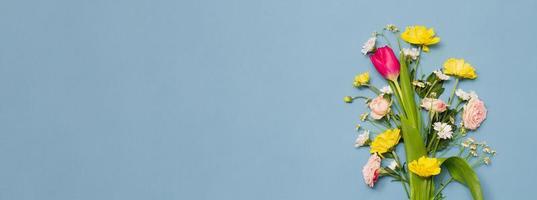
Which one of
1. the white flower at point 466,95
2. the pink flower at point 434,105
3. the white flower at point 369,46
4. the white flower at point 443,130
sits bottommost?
the white flower at point 443,130

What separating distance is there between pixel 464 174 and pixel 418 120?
0.16m

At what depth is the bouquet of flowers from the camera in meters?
1.74

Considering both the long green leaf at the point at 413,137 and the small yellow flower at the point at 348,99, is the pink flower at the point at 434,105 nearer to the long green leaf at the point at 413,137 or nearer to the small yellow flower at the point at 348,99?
the long green leaf at the point at 413,137

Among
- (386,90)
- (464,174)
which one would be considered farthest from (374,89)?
(464,174)

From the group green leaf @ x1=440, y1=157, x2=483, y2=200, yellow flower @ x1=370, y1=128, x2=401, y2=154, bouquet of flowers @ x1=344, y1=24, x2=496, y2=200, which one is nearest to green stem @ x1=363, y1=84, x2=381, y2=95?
bouquet of flowers @ x1=344, y1=24, x2=496, y2=200

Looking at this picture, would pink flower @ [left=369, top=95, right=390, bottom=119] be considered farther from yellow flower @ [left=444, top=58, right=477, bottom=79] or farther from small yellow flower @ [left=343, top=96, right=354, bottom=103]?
yellow flower @ [left=444, top=58, right=477, bottom=79]

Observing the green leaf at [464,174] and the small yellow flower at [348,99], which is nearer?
the green leaf at [464,174]

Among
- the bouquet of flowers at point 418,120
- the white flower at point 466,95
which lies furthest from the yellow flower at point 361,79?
the white flower at point 466,95

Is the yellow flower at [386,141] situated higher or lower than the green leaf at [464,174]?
higher

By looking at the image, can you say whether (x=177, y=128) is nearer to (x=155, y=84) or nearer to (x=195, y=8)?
(x=155, y=84)

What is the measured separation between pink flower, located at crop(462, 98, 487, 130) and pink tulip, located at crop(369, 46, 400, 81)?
177mm

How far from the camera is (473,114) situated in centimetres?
174

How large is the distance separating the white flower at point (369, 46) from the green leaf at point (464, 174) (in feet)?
1.03

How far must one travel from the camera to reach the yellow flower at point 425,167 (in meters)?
1.69
